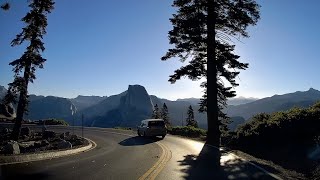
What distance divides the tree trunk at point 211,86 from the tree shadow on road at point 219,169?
489 inches

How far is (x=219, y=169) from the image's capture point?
47.3 feet

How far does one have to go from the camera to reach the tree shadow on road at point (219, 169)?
502 inches

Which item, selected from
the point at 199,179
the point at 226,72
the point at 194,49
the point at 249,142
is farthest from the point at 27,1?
the point at 199,179

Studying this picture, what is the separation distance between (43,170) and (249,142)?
49.9 feet

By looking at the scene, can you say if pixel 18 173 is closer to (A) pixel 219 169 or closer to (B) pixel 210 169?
(B) pixel 210 169

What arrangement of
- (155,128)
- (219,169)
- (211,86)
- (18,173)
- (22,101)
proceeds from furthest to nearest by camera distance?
(155,128)
(22,101)
(211,86)
(219,169)
(18,173)

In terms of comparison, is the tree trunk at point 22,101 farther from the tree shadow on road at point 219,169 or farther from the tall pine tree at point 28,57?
the tree shadow on road at point 219,169

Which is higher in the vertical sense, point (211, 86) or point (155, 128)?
point (211, 86)

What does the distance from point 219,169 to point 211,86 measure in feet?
54.8

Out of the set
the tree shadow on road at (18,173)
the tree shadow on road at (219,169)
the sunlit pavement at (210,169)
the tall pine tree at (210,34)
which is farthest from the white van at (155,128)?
the tree shadow on road at (18,173)

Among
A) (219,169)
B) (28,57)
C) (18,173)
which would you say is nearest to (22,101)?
(28,57)

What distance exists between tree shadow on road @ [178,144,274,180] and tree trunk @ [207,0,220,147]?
1241cm

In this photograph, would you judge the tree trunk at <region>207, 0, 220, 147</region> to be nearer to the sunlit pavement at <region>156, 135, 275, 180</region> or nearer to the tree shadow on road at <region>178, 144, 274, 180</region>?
the tree shadow on road at <region>178, 144, 274, 180</region>

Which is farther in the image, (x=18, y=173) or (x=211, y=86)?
(x=211, y=86)
